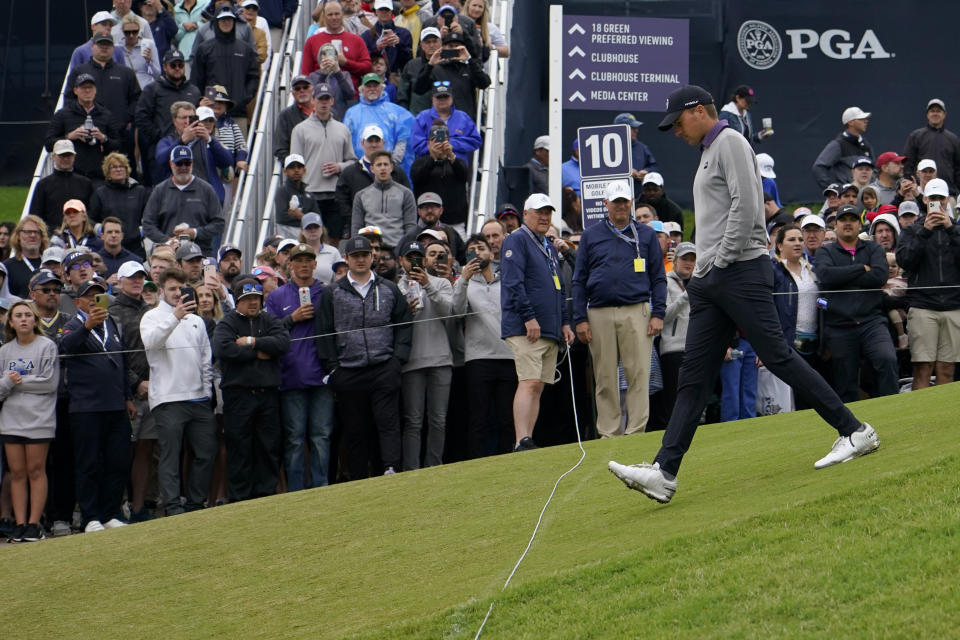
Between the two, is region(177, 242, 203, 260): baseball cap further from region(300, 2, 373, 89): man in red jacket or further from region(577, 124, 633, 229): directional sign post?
region(300, 2, 373, 89): man in red jacket

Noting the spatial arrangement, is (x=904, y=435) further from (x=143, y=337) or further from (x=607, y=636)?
(x=143, y=337)

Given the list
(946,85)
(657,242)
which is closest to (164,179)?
(657,242)

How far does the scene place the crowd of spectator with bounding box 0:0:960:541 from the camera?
13109mm

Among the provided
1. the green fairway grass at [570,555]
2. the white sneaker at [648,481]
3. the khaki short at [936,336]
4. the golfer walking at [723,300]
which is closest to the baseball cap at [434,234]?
the green fairway grass at [570,555]

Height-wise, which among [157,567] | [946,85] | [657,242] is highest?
[946,85]

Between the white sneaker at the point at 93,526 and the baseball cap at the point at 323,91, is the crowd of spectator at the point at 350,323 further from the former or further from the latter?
the baseball cap at the point at 323,91

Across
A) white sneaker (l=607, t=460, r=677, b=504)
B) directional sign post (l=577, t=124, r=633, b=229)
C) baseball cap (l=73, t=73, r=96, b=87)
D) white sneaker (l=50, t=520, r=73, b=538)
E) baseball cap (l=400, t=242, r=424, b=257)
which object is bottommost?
white sneaker (l=50, t=520, r=73, b=538)

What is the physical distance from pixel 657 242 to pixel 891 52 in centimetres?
1085

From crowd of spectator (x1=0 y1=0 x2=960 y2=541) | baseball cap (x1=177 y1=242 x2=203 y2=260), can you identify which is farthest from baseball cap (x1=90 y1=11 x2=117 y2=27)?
baseball cap (x1=177 y1=242 x2=203 y2=260)

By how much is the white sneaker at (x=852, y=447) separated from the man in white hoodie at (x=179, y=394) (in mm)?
6501

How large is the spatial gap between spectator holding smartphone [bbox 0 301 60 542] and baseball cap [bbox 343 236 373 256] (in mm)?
2990

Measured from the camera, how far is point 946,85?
2267 cm

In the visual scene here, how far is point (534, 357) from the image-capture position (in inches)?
523

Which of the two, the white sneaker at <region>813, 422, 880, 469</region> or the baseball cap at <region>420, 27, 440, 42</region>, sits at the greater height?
A: the baseball cap at <region>420, 27, 440, 42</region>
